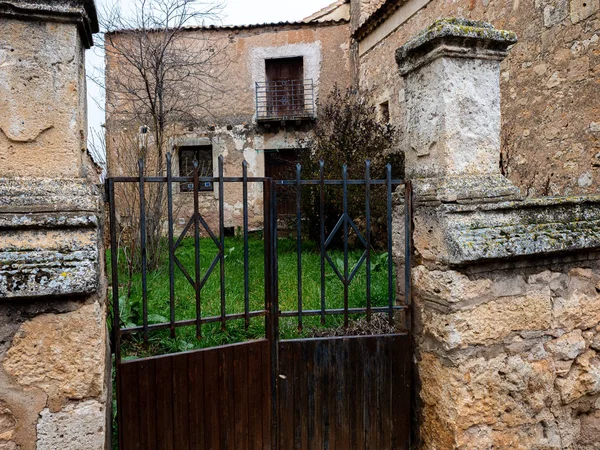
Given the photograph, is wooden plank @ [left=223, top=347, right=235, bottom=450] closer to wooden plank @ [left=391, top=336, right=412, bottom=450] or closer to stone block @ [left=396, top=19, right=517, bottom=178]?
wooden plank @ [left=391, top=336, right=412, bottom=450]

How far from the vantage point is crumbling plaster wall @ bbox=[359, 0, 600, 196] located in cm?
518

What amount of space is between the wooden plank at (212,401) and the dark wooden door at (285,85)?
1135cm

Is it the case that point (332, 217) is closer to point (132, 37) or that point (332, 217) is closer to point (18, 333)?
point (132, 37)

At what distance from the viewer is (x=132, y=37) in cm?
874

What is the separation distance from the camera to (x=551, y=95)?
5.73 metres

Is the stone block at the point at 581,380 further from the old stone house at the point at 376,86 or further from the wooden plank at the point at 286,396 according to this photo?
the old stone house at the point at 376,86

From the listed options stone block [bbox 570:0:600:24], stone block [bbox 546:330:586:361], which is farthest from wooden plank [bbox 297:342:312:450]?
stone block [bbox 570:0:600:24]

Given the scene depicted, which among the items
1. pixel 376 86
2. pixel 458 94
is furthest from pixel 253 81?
pixel 458 94

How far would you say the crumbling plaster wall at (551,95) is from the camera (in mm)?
5184

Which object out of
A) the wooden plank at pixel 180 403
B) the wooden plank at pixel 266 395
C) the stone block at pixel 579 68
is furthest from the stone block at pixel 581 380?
the stone block at pixel 579 68

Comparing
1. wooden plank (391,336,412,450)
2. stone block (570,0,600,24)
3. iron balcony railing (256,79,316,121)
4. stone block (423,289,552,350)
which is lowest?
wooden plank (391,336,412,450)

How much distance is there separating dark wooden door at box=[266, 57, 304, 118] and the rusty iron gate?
433 inches

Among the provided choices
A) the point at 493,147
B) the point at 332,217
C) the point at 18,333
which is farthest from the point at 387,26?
the point at 18,333

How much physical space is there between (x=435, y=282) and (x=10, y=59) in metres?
2.19
